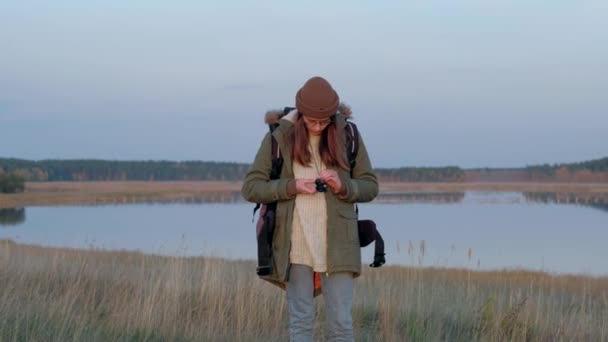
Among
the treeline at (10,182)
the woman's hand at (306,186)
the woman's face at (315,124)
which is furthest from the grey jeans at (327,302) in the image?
the treeline at (10,182)

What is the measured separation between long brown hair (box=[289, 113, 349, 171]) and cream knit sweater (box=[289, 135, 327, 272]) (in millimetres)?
186

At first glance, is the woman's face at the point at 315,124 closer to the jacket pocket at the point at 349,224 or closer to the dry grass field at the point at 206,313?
the jacket pocket at the point at 349,224

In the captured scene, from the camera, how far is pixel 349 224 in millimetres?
3873

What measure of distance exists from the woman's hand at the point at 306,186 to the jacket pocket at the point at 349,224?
218mm

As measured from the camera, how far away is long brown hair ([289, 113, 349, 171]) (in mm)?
3854

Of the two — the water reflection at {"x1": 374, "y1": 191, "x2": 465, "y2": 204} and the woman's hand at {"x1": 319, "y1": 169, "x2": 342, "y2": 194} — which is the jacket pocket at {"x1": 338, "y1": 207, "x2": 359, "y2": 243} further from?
the water reflection at {"x1": 374, "y1": 191, "x2": 465, "y2": 204}

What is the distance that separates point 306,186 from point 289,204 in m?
0.18

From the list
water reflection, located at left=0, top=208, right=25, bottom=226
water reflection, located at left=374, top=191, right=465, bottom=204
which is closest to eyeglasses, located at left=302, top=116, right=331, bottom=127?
water reflection, located at left=0, top=208, right=25, bottom=226

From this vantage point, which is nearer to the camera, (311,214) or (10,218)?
(311,214)

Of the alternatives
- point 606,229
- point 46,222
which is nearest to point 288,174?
point 606,229

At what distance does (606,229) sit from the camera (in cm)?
2728

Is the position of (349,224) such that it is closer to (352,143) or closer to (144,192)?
(352,143)

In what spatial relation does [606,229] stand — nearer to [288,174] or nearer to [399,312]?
[399,312]

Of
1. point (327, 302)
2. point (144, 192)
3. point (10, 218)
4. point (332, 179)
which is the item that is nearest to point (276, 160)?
point (332, 179)
